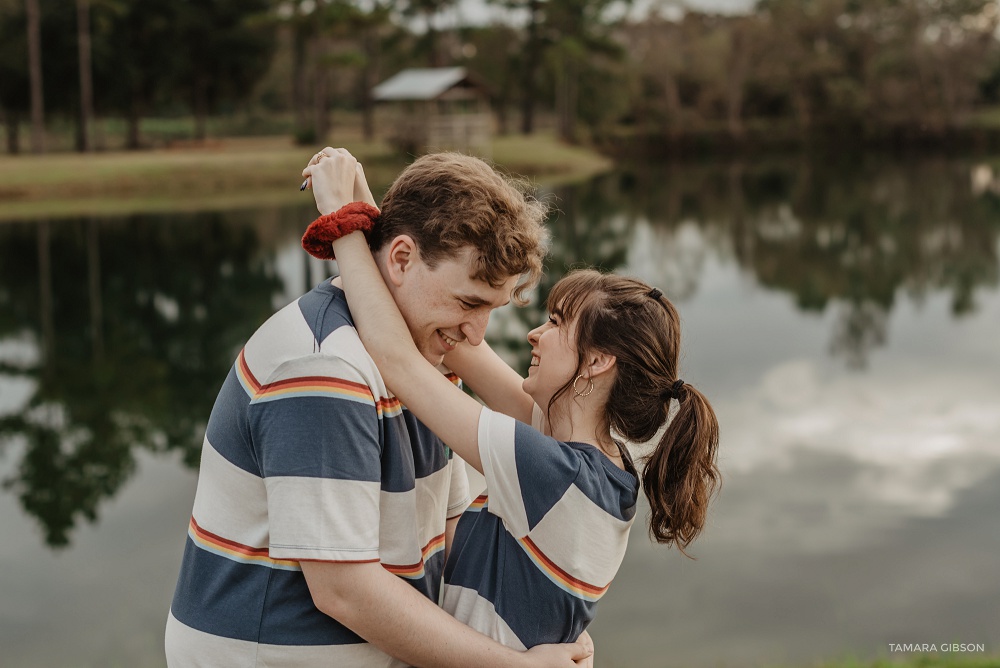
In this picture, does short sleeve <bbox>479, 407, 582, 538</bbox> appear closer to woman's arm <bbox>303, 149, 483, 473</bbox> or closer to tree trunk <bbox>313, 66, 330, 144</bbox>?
woman's arm <bbox>303, 149, 483, 473</bbox>

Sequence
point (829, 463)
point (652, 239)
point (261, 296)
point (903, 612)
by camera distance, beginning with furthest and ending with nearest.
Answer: point (652, 239) → point (261, 296) → point (829, 463) → point (903, 612)

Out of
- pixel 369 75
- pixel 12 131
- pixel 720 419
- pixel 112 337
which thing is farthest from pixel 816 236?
pixel 369 75

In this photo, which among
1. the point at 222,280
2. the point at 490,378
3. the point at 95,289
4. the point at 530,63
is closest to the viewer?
the point at 490,378

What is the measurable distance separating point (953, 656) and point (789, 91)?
54759 millimetres

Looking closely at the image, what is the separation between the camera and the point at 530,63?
47.1 meters

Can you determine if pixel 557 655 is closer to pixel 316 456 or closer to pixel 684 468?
pixel 684 468

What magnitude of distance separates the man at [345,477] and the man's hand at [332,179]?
0.36ft

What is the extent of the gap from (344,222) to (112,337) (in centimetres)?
1262

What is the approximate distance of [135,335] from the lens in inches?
541

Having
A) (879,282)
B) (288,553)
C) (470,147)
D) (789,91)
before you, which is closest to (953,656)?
(288,553)

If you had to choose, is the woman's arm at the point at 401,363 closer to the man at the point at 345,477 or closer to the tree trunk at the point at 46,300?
the man at the point at 345,477

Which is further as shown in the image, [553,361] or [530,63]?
[530,63]

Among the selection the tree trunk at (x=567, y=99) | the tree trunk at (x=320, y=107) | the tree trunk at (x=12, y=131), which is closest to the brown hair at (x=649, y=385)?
the tree trunk at (x=320, y=107)

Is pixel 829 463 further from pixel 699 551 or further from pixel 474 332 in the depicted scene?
pixel 474 332
